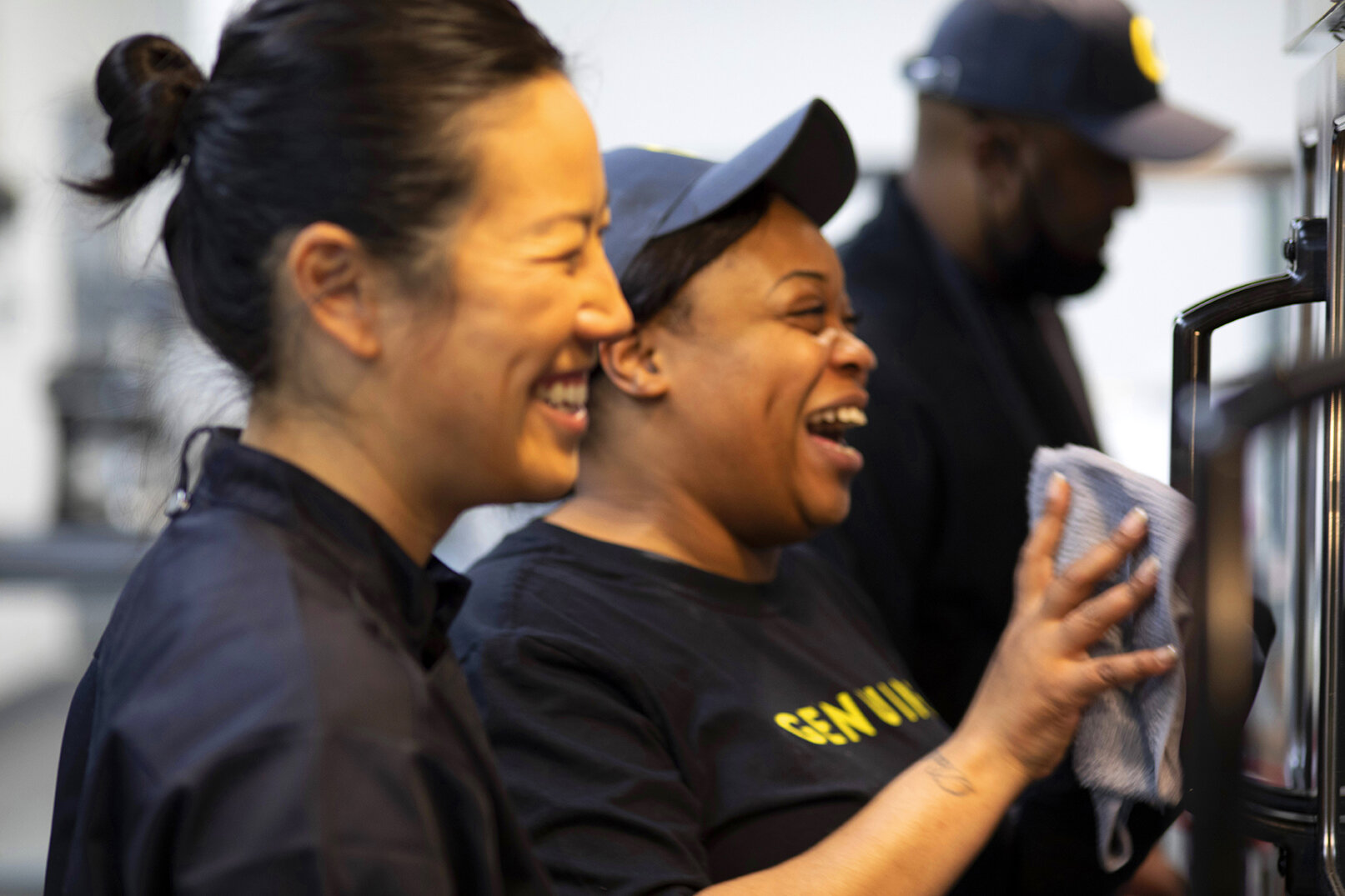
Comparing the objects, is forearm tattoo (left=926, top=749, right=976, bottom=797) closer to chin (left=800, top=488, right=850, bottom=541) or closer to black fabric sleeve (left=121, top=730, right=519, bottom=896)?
Result: chin (left=800, top=488, right=850, bottom=541)

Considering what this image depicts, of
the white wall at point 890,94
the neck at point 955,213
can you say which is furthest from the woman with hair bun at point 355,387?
the white wall at point 890,94

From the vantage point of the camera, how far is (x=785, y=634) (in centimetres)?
104

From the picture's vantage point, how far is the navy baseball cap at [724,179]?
99 centimetres

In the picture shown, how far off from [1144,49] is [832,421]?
1.00m

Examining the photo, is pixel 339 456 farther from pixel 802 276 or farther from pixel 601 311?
pixel 802 276

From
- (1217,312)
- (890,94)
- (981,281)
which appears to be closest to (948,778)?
(1217,312)

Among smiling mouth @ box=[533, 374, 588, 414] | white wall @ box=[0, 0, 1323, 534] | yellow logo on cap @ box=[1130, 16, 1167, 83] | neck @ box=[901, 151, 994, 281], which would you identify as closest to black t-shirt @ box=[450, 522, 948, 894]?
smiling mouth @ box=[533, 374, 588, 414]

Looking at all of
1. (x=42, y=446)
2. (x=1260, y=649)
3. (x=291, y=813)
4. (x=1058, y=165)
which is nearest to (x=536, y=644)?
(x=291, y=813)

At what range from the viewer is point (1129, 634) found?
85cm

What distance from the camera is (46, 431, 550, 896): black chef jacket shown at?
48 centimetres

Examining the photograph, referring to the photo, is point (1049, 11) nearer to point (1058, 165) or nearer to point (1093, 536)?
point (1058, 165)

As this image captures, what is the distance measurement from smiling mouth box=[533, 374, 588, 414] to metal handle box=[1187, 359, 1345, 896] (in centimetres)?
34

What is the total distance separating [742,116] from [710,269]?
9.05 feet

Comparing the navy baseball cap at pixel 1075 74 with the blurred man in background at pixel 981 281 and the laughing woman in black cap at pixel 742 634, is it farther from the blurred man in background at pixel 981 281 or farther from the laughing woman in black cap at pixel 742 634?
the laughing woman in black cap at pixel 742 634
